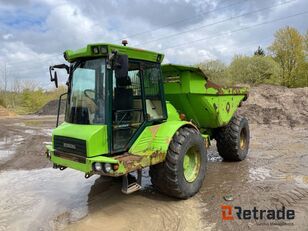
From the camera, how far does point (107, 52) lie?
439cm

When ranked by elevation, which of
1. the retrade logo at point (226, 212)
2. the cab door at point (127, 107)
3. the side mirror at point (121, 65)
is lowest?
the retrade logo at point (226, 212)

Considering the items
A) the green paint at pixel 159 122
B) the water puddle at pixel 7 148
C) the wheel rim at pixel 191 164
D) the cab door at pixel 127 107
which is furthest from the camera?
the water puddle at pixel 7 148

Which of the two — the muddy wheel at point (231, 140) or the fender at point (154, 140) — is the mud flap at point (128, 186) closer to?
the fender at point (154, 140)

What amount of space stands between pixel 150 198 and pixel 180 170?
0.82 meters

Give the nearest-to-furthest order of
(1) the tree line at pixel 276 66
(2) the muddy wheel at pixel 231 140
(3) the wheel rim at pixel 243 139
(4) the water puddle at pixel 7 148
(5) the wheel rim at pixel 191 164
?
(5) the wheel rim at pixel 191 164 → (2) the muddy wheel at pixel 231 140 → (3) the wheel rim at pixel 243 139 → (4) the water puddle at pixel 7 148 → (1) the tree line at pixel 276 66

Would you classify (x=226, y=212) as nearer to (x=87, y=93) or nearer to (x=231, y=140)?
(x=87, y=93)

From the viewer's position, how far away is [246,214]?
4.66 m

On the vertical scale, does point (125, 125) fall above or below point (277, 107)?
above

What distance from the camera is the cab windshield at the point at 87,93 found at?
14.9ft

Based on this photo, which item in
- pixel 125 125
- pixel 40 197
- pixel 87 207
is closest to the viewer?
pixel 125 125

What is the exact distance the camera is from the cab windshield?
4.55 metres

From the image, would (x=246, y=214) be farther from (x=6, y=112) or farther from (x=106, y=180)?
(x=6, y=112)

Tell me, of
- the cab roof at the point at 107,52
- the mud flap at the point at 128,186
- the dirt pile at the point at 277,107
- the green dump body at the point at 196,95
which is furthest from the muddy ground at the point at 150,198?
the dirt pile at the point at 277,107

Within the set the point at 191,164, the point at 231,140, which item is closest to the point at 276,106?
the point at 231,140
